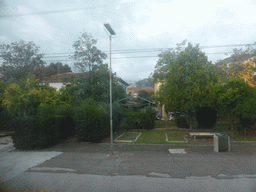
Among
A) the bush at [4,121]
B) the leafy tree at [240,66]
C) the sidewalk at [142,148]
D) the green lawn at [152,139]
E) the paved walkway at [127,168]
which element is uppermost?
the leafy tree at [240,66]

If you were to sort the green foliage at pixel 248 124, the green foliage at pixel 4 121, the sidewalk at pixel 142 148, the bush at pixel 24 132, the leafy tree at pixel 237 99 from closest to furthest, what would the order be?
the sidewalk at pixel 142 148 → the bush at pixel 24 132 → the leafy tree at pixel 237 99 → the green foliage at pixel 248 124 → the green foliage at pixel 4 121

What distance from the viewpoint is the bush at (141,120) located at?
1919cm

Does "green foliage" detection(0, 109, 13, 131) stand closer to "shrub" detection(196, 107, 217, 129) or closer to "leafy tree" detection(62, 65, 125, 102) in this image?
"leafy tree" detection(62, 65, 125, 102)

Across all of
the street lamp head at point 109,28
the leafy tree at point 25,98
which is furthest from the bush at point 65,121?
the street lamp head at point 109,28

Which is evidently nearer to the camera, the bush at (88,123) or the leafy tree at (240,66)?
the bush at (88,123)

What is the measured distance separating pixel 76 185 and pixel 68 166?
2113 mm

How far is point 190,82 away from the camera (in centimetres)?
1611

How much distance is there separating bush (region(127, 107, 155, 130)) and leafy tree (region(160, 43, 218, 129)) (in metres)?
2.87

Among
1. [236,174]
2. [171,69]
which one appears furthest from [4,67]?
[236,174]

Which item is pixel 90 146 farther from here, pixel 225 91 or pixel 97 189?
pixel 225 91

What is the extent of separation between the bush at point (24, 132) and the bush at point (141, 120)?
9727mm

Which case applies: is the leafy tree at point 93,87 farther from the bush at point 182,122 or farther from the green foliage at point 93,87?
the bush at point 182,122

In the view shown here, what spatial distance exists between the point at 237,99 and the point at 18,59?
77.1ft

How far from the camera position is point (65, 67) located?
148 feet
